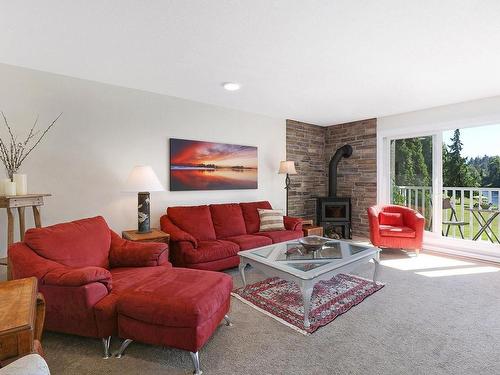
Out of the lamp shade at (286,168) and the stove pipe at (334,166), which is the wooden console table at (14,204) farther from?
the stove pipe at (334,166)

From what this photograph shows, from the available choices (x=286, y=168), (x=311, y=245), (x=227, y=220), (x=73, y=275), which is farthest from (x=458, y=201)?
(x=73, y=275)

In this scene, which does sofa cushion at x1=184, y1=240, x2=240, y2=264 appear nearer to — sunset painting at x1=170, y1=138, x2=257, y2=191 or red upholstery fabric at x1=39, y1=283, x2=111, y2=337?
sunset painting at x1=170, y1=138, x2=257, y2=191

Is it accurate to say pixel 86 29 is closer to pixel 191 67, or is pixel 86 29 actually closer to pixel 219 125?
pixel 191 67

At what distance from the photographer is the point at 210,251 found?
3.23 meters

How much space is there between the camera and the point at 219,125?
4.37m

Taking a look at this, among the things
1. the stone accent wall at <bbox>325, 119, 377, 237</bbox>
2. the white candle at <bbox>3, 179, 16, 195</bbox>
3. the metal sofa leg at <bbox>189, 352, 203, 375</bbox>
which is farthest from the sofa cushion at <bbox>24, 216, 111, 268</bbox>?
the stone accent wall at <bbox>325, 119, 377, 237</bbox>

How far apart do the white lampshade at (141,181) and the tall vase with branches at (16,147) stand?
0.98 metres

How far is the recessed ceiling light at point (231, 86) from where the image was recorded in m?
3.35

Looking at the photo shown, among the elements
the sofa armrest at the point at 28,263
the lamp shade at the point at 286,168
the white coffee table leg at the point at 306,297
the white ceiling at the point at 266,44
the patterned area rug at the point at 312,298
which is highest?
the white ceiling at the point at 266,44

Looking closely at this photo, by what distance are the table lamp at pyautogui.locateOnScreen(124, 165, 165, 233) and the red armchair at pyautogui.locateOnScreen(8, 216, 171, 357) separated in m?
0.75

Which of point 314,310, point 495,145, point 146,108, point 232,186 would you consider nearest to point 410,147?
point 495,145

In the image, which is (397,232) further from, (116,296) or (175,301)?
(116,296)

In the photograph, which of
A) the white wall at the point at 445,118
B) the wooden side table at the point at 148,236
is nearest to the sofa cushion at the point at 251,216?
the wooden side table at the point at 148,236

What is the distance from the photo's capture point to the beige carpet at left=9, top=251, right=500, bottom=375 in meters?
1.75
